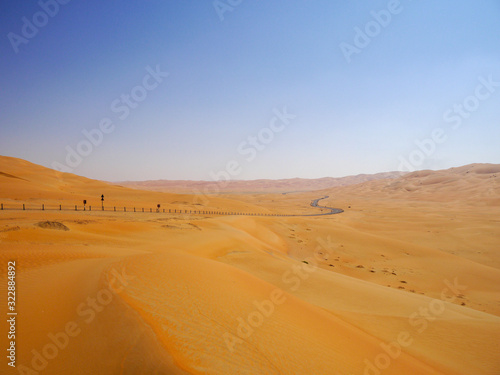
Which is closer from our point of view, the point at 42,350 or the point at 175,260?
the point at 42,350

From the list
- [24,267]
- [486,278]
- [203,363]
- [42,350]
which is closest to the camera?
[203,363]

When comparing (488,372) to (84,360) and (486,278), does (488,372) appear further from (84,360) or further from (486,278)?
(486,278)

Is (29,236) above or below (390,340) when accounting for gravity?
above

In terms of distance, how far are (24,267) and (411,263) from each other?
21192 mm

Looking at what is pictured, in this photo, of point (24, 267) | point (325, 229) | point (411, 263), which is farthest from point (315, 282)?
point (325, 229)

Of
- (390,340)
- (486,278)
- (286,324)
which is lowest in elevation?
(486,278)

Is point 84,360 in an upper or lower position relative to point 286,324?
upper

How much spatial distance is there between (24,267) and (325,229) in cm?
2524

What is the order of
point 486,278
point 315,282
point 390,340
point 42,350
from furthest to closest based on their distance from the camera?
point 486,278 → point 315,282 → point 390,340 → point 42,350

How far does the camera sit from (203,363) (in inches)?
145

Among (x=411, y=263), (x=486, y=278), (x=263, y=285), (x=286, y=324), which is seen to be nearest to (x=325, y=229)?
(x=411, y=263)

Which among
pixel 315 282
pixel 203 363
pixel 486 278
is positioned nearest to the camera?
pixel 203 363

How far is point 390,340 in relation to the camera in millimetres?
6633

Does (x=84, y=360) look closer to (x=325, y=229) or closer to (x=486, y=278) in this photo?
(x=486, y=278)
